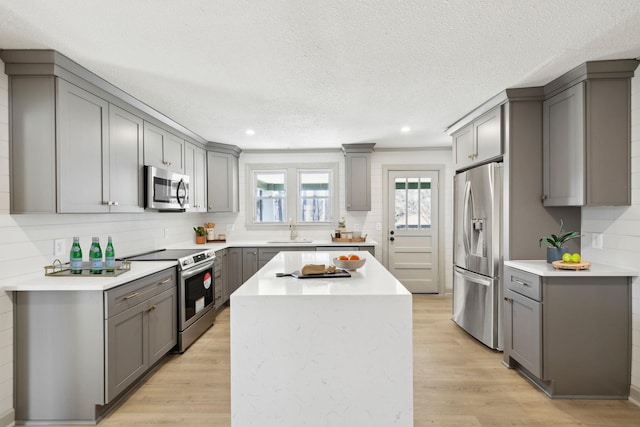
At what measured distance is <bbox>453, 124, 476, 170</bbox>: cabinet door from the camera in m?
3.51

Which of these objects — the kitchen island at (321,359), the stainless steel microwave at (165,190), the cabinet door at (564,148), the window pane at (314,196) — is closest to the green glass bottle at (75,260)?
the stainless steel microwave at (165,190)

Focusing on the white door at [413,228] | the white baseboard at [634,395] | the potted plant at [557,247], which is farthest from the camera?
the white door at [413,228]

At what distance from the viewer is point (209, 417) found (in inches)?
86.3

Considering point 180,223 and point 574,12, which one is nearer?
point 574,12

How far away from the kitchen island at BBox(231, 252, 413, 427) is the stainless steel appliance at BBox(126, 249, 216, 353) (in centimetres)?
173

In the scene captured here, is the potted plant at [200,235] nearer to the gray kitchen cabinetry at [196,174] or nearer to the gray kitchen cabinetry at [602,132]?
the gray kitchen cabinetry at [196,174]

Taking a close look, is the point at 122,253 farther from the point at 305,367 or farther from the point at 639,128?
the point at 639,128

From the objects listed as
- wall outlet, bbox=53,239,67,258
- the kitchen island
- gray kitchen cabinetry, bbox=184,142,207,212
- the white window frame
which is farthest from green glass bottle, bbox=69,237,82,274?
the white window frame

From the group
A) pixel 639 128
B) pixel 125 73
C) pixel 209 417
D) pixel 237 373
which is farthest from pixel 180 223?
→ pixel 639 128

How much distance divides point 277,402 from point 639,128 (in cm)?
302

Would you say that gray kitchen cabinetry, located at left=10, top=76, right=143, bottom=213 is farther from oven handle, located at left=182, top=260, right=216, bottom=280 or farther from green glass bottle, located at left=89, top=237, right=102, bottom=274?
oven handle, located at left=182, top=260, right=216, bottom=280

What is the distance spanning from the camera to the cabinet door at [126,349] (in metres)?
2.18

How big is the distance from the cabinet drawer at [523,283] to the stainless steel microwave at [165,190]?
3385mm

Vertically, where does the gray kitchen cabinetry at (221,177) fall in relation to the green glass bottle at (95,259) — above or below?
above
